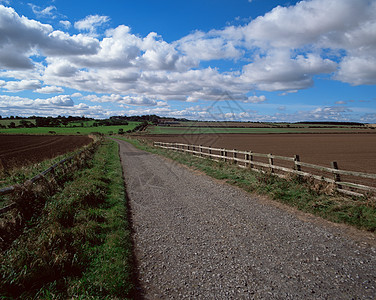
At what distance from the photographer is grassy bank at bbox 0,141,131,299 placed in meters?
3.45

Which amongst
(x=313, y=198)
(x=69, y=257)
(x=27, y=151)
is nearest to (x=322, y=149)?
(x=313, y=198)

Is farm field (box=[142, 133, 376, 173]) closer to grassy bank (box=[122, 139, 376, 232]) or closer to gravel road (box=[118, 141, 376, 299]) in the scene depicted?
grassy bank (box=[122, 139, 376, 232])

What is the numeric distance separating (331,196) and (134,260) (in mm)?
6430

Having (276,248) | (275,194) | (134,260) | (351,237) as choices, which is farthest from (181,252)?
(275,194)

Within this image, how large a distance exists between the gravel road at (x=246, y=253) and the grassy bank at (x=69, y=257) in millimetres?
447

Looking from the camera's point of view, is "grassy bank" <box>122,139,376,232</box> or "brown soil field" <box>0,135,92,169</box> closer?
"grassy bank" <box>122,139,376,232</box>

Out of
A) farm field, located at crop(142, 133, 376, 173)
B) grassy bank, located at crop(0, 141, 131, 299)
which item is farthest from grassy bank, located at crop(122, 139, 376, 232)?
farm field, located at crop(142, 133, 376, 173)

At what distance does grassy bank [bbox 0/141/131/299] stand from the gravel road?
17.6 inches

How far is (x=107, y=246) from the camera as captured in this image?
4.85 meters

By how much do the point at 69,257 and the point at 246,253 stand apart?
10.6 ft

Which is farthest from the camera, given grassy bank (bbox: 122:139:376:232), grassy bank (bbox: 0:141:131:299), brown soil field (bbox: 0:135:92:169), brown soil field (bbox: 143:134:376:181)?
brown soil field (bbox: 143:134:376:181)

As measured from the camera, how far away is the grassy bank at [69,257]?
345cm

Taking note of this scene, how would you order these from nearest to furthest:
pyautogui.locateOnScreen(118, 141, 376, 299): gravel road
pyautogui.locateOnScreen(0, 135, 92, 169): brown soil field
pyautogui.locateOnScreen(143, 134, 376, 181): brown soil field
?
pyautogui.locateOnScreen(118, 141, 376, 299): gravel road
pyautogui.locateOnScreen(0, 135, 92, 169): brown soil field
pyautogui.locateOnScreen(143, 134, 376, 181): brown soil field

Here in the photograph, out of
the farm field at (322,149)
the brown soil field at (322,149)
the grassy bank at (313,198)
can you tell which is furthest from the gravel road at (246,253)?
the farm field at (322,149)
